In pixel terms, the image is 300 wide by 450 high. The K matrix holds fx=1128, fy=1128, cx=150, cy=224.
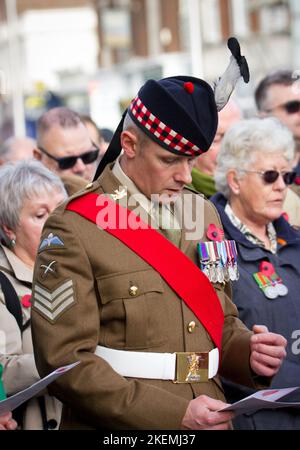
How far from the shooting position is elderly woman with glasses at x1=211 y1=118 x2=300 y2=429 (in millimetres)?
5059

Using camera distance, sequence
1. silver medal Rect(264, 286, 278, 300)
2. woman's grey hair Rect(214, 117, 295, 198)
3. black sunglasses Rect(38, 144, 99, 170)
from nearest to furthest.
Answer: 1. silver medal Rect(264, 286, 278, 300)
2. woman's grey hair Rect(214, 117, 295, 198)
3. black sunglasses Rect(38, 144, 99, 170)

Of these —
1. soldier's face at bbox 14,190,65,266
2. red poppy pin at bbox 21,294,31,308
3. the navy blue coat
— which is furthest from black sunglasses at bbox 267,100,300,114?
red poppy pin at bbox 21,294,31,308

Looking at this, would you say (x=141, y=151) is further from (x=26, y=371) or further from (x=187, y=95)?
(x=26, y=371)

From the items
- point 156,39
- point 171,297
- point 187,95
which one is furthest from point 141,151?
point 156,39

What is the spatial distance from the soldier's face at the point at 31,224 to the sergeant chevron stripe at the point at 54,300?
4.19 feet

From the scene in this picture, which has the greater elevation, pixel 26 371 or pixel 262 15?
pixel 26 371

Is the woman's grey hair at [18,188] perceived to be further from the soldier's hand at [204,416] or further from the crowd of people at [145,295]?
the soldier's hand at [204,416]

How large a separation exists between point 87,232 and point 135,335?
405 mm

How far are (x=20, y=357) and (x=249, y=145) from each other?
5.33 ft

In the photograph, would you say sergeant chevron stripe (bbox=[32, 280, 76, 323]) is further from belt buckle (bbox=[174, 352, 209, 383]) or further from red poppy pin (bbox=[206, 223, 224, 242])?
red poppy pin (bbox=[206, 223, 224, 242])

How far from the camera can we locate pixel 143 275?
159 inches

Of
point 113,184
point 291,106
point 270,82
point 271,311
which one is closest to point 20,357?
point 113,184
